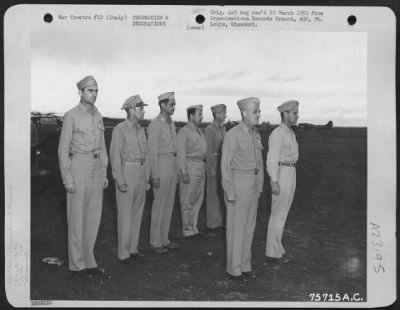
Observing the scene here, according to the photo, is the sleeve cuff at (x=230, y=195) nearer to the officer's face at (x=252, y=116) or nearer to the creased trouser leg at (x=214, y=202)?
the creased trouser leg at (x=214, y=202)

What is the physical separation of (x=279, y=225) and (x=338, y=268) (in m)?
0.44

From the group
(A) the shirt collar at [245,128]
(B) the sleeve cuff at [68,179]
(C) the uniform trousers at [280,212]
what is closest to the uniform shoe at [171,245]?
(C) the uniform trousers at [280,212]

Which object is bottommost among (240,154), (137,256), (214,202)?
(137,256)

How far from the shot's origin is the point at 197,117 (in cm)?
315

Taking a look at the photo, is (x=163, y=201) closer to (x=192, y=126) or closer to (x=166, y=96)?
(x=192, y=126)

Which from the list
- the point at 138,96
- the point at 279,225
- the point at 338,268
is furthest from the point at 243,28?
the point at 338,268

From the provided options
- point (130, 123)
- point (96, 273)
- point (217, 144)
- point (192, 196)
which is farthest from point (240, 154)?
point (96, 273)

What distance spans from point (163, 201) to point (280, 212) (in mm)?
700

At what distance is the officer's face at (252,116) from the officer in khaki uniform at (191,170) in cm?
31

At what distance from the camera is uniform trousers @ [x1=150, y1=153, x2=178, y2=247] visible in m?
3.13

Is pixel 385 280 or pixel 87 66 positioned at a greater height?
pixel 87 66

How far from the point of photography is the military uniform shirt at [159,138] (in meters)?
3.11

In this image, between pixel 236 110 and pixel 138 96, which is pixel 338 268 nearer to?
pixel 236 110

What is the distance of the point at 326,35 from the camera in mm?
3098
